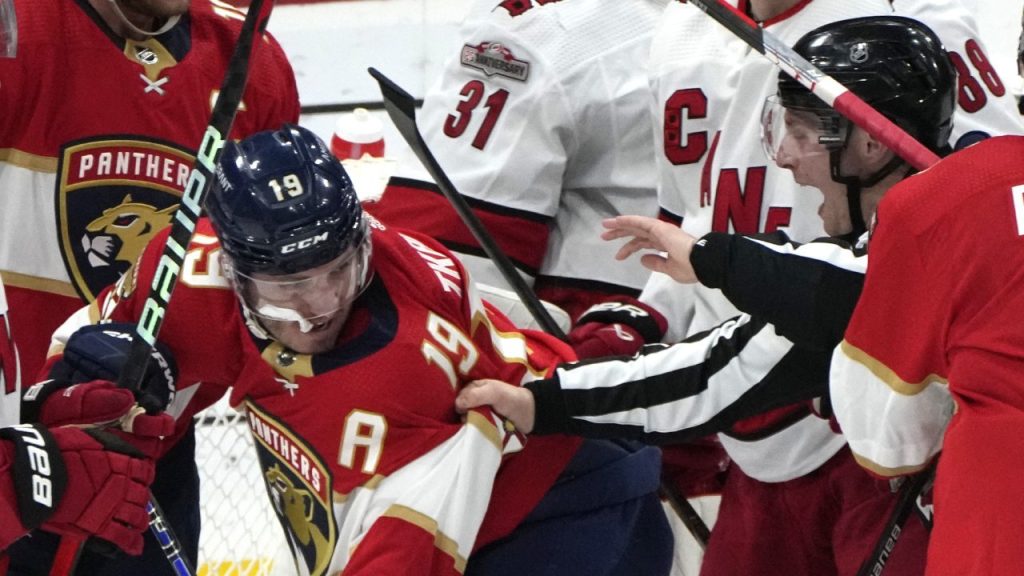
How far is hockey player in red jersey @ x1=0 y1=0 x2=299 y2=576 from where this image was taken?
7.46 feet

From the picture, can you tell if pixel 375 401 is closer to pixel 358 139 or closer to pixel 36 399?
pixel 36 399

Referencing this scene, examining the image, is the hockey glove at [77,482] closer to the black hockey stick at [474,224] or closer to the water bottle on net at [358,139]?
the black hockey stick at [474,224]

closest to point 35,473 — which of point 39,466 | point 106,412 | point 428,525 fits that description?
point 39,466

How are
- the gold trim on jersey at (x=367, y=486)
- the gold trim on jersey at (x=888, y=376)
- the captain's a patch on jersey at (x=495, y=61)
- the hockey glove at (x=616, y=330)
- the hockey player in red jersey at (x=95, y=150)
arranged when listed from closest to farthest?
the gold trim on jersey at (x=888, y=376) < the gold trim on jersey at (x=367, y=486) < the hockey player in red jersey at (x=95, y=150) < the hockey glove at (x=616, y=330) < the captain's a patch on jersey at (x=495, y=61)

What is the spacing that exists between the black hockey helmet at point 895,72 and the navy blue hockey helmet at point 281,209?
0.62 m

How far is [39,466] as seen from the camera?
1.72 metres

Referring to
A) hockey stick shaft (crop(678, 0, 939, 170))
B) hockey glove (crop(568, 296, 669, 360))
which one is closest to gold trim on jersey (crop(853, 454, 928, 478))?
hockey stick shaft (crop(678, 0, 939, 170))

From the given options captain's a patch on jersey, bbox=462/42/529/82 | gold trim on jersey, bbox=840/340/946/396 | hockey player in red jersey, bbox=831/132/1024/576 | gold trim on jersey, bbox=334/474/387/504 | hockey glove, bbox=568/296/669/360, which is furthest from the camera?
captain's a patch on jersey, bbox=462/42/529/82

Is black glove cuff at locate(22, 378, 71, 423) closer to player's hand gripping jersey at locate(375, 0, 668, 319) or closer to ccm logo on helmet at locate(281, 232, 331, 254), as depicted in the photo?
ccm logo on helmet at locate(281, 232, 331, 254)

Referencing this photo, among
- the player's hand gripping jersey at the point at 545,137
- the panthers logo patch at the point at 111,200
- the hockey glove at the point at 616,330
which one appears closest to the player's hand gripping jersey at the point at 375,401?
the panthers logo patch at the point at 111,200

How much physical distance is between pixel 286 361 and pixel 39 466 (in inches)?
13.9

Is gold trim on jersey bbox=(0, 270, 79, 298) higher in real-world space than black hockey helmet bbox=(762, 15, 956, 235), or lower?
lower

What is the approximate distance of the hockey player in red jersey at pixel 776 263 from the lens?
1997 mm

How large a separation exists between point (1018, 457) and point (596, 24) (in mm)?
1527
